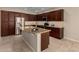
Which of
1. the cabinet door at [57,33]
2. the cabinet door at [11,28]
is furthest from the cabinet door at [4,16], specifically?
the cabinet door at [57,33]

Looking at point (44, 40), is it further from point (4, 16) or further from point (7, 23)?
point (4, 16)

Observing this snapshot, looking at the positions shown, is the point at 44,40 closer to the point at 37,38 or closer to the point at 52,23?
the point at 37,38

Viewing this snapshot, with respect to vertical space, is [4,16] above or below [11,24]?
above

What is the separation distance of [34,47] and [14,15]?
0.73 m

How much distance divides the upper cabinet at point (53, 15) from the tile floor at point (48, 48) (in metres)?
0.40

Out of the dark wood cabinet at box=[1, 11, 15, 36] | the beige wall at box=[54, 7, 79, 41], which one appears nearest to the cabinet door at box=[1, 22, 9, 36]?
the dark wood cabinet at box=[1, 11, 15, 36]

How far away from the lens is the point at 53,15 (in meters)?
1.69

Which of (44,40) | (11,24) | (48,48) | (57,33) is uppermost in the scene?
(11,24)

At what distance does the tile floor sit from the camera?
1.62 meters

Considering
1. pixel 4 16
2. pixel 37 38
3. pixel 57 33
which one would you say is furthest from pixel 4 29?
pixel 57 33

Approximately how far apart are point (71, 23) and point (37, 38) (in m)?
0.70

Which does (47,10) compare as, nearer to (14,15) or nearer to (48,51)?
(14,15)
